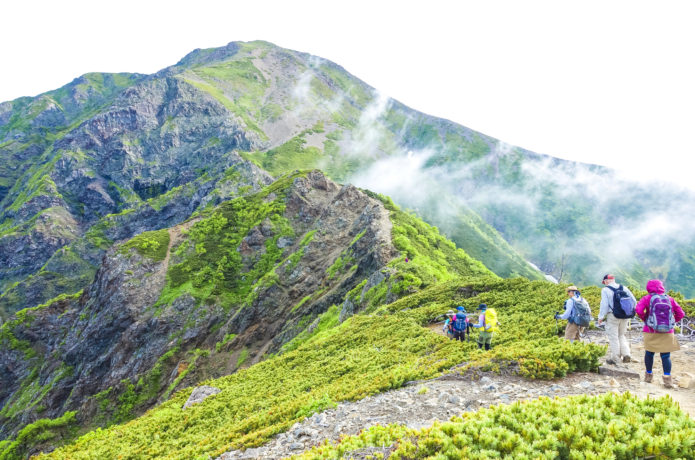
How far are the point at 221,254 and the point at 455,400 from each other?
264 ft

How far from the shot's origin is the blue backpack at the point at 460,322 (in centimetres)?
1905

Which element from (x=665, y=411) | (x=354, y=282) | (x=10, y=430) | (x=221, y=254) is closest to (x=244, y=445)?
(x=665, y=411)

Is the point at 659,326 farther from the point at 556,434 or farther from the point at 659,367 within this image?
the point at 556,434

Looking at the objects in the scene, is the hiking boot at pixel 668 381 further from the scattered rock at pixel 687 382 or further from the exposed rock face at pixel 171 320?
the exposed rock face at pixel 171 320

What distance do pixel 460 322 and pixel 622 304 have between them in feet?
26.0

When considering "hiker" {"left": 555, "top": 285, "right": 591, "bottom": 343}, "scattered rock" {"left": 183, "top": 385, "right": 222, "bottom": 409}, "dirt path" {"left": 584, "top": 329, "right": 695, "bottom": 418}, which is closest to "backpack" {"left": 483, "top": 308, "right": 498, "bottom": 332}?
"hiker" {"left": 555, "top": 285, "right": 591, "bottom": 343}

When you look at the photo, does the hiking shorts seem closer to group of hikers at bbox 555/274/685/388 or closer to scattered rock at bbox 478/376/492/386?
group of hikers at bbox 555/274/685/388

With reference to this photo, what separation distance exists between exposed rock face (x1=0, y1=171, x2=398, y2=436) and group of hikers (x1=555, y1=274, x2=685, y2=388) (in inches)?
1435

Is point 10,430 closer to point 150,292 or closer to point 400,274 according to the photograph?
point 150,292

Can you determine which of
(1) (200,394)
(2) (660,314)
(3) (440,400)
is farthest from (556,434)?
(1) (200,394)

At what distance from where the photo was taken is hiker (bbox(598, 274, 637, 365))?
41.4 ft

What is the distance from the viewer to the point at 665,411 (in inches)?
282

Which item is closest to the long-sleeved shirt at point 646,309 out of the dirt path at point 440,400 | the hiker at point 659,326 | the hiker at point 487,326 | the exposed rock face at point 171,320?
the hiker at point 659,326

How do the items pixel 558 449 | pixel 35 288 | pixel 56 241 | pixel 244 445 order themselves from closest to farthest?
1. pixel 558 449
2. pixel 244 445
3. pixel 35 288
4. pixel 56 241
